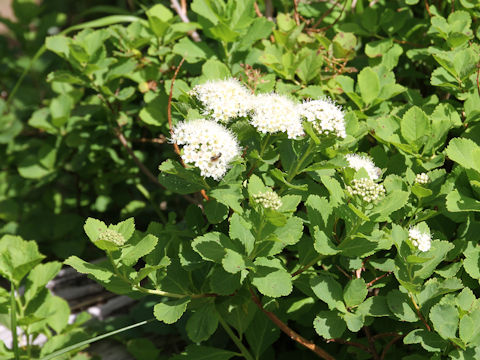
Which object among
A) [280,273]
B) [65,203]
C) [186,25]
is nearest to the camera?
[280,273]

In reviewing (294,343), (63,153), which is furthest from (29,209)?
(294,343)

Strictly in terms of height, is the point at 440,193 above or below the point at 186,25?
below

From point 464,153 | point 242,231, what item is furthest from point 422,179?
point 242,231

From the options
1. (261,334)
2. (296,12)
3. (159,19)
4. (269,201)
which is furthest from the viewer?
(296,12)

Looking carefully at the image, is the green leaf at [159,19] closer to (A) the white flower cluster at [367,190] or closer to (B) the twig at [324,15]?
(B) the twig at [324,15]

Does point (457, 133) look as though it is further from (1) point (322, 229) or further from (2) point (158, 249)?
(2) point (158, 249)

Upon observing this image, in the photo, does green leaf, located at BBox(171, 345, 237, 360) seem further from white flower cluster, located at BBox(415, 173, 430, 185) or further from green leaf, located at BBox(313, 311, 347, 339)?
white flower cluster, located at BBox(415, 173, 430, 185)

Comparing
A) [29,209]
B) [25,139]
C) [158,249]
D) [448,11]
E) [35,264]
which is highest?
[448,11]

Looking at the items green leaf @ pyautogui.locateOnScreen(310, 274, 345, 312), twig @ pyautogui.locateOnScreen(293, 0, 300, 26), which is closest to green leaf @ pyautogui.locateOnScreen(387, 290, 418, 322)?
green leaf @ pyautogui.locateOnScreen(310, 274, 345, 312)

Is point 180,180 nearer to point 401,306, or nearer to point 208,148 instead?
point 208,148
